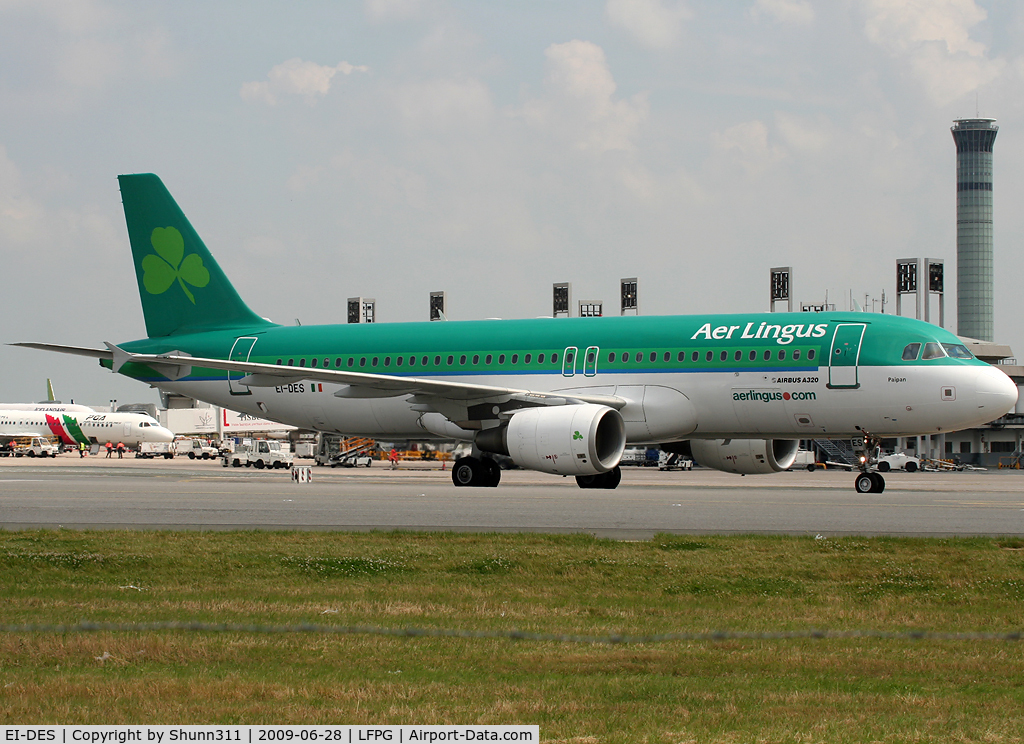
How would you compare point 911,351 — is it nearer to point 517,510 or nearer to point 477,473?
point 477,473

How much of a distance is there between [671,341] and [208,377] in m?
14.1

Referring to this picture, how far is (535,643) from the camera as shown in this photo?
8.23m

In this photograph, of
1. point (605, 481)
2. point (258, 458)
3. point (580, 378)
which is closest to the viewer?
point (580, 378)

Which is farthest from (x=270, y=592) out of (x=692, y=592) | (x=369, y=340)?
(x=369, y=340)

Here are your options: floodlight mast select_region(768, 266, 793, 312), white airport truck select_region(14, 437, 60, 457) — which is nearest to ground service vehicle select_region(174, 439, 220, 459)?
white airport truck select_region(14, 437, 60, 457)

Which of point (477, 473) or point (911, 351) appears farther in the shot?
Result: point (477, 473)

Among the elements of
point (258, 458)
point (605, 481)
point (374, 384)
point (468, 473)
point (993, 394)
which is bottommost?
point (258, 458)

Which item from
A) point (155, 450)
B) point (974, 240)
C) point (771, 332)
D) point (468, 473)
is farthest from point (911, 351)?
point (974, 240)

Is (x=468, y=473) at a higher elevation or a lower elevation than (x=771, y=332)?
lower

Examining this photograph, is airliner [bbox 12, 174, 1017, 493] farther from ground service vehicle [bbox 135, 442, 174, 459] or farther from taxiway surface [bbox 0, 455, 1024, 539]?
ground service vehicle [bbox 135, 442, 174, 459]

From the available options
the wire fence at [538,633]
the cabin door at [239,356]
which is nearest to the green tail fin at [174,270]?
the cabin door at [239,356]

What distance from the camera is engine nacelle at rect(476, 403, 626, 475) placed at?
26109 mm

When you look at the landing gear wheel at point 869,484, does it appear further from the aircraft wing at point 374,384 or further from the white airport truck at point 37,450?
the white airport truck at point 37,450

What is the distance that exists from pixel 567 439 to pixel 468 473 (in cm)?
537
